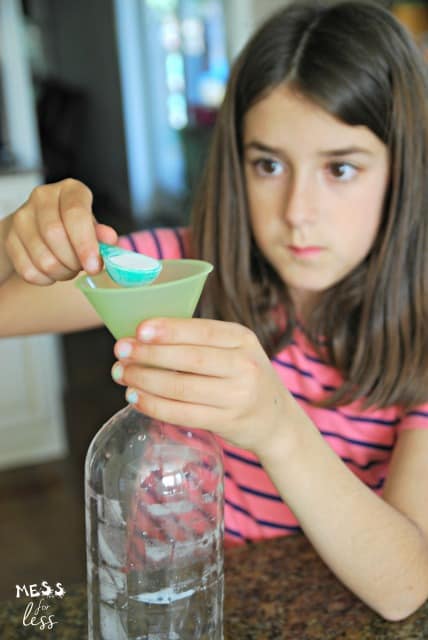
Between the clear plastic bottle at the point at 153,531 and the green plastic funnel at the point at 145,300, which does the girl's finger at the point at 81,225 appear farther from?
the clear plastic bottle at the point at 153,531

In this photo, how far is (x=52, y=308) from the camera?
111 cm

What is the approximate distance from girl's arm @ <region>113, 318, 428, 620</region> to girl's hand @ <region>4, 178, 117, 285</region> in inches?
5.4

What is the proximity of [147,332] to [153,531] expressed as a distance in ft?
1.07

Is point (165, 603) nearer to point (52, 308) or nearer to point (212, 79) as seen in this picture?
point (52, 308)

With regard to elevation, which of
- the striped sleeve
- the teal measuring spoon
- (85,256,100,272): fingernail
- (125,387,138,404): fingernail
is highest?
the teal measuring spoon

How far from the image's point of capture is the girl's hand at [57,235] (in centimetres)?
69

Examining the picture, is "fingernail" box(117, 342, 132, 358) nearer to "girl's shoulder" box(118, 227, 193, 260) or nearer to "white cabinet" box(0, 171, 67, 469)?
"girl's shoulder" box(118, 227, 193, 260)

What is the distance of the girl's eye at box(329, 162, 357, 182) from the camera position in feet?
3.15

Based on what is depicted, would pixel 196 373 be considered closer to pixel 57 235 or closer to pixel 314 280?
pixel 57 235

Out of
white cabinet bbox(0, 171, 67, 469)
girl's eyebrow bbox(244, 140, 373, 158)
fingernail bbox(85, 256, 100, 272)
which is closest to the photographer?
fingernail bbox(85, 256, 100, 272)

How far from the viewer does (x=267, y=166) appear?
3.34ft

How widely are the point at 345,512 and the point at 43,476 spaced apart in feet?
6.94

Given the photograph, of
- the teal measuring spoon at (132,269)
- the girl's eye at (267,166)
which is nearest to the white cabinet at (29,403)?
the girl's eye at (267,166)

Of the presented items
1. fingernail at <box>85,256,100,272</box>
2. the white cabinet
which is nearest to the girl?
fingernail at <box>85,256,100,272</box>
